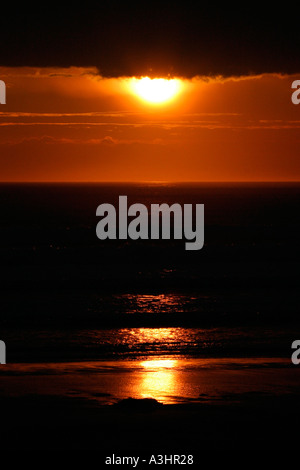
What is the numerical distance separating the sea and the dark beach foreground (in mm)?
621

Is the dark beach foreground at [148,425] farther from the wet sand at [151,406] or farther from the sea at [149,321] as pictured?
the sea at [149,321]

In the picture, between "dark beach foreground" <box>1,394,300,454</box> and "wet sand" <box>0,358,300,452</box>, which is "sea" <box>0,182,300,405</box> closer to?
"wet sand" <box>0,358,300,452</box>

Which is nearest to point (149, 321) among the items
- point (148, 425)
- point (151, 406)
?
point (151, 406)

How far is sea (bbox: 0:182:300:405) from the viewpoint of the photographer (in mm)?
14812

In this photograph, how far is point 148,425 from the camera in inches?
457

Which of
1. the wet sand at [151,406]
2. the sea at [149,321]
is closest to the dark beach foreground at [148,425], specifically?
the wet sand at [151,406]

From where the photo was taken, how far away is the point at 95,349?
64.5 feet

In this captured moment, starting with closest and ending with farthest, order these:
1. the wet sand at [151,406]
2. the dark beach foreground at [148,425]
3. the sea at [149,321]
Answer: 1. the dark beach foreground at [148,425]
2. the wet sand at [151,406]
3. the sea at [149,321]

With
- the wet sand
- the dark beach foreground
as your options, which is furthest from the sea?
the dark beach foreground

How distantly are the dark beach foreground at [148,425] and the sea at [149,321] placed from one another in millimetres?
621

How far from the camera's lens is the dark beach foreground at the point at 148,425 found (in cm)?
1072
